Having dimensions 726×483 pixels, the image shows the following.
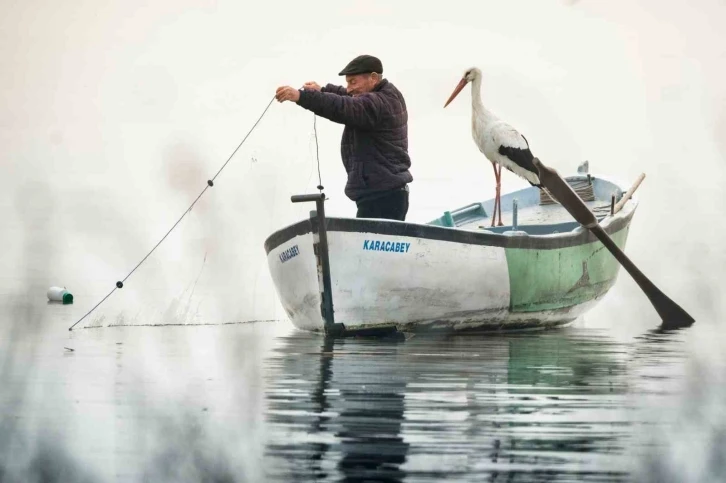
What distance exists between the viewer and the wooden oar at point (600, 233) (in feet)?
42.6

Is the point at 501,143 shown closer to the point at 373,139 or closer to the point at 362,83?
the point at 362,83

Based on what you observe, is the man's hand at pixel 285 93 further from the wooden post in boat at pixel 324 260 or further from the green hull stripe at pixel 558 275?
the green hull stripe at pixel 558 275

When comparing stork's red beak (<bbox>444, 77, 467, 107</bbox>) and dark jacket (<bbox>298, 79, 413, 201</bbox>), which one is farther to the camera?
stork's red beak (<bbox>444, 77, 467, 107</bbox>)

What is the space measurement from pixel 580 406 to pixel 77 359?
390cm

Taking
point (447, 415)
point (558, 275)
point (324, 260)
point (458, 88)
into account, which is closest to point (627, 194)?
point (458, 88)

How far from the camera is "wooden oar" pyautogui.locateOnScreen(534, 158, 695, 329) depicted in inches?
512

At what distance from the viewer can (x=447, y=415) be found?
6.03m

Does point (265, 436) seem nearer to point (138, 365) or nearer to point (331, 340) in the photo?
point (138, 365)

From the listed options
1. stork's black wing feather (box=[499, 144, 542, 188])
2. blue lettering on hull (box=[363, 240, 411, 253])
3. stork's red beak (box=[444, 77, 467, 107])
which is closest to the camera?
blue lettering on hull (box=[363, 240, 411, 253])

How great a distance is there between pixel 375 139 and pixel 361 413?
17.4 feet

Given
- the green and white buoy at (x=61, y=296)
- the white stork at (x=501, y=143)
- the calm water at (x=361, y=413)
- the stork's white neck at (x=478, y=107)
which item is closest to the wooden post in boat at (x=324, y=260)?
the calm water at (x=361, y=413)

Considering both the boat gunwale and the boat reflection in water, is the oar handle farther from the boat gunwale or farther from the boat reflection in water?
the boat reflection in water

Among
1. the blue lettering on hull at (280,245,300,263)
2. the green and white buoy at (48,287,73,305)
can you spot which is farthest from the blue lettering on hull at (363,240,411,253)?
the green and white buoy at (48,287,73,305)

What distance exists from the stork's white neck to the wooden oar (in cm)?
166
